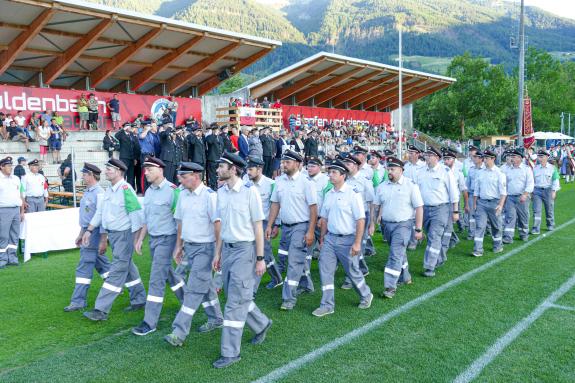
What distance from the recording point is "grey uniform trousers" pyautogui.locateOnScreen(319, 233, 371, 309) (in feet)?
22.4

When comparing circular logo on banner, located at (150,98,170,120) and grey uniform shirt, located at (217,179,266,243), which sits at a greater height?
circular logo on banner, located at (150,98,170,120)

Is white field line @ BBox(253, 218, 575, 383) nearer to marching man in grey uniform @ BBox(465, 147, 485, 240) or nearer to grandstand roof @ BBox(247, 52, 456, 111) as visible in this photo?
marching man in grey uniform @ BBox(465, 147, 485, 240)

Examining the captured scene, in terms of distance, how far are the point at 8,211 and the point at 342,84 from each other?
→ 3072 centimetres

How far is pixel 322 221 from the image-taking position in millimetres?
7195

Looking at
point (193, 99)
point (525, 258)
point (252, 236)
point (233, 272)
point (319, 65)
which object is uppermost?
point (319, 65)

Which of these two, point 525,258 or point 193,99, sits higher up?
point 193,99

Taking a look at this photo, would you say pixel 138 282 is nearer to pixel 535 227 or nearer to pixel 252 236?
pixel 252 236

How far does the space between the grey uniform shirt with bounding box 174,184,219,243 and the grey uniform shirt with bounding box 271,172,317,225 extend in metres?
1.75

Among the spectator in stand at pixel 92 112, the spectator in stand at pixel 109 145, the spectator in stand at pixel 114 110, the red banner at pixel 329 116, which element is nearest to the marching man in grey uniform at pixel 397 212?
the spectator in stand at pixel 109 145

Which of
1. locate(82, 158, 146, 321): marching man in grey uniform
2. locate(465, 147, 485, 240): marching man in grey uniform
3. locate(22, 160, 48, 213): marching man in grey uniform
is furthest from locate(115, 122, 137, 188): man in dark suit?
locate(465, 147, 485, 240): marching man in grey uniform

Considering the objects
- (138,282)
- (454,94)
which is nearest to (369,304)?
(138,282)

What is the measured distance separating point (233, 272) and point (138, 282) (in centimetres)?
235

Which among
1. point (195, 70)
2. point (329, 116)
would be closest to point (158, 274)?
point (195, 70)

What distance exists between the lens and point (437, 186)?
9.09m
